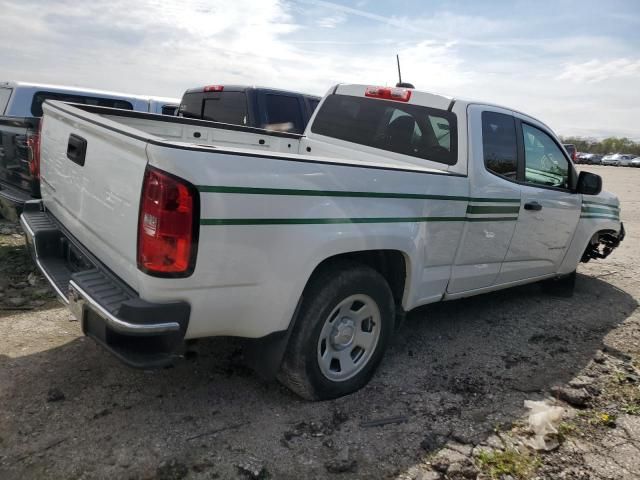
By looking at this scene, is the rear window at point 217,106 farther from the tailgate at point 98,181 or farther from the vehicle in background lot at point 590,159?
the vehicle in background lot at point 590,159

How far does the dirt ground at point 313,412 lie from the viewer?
8.19 ft

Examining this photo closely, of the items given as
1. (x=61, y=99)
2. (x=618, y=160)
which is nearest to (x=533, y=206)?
(x=61, y=99)

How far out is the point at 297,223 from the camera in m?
2.51

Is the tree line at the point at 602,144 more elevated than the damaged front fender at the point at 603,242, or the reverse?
the tree line at the point at 602,144

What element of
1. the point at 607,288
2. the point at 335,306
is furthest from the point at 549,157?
the point at 335,306

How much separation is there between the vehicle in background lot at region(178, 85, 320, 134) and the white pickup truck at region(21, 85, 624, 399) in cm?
219

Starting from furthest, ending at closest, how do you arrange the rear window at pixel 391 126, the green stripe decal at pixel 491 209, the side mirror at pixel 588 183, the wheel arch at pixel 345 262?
the side mirror at pixel 588 183, the rear window at pixel 391 126, the green stripe decal at pixel 491 209, the wheel arch at pixel 345 262

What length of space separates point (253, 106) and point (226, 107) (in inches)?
19.3

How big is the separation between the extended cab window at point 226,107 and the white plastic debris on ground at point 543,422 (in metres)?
4.97

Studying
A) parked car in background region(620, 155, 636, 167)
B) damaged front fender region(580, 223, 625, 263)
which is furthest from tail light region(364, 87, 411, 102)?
parked car in background region(620, 155, 636, 167)

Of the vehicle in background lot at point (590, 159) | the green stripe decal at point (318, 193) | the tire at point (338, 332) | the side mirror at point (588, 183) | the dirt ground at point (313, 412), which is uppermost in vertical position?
the vehicle in background lot at point (590, 159)

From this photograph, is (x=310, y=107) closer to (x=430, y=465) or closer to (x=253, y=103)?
(x=253, y=103)

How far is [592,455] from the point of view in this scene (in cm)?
280

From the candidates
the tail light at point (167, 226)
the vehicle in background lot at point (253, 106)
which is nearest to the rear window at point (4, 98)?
the vehicle in background lot at point (253, 106)
